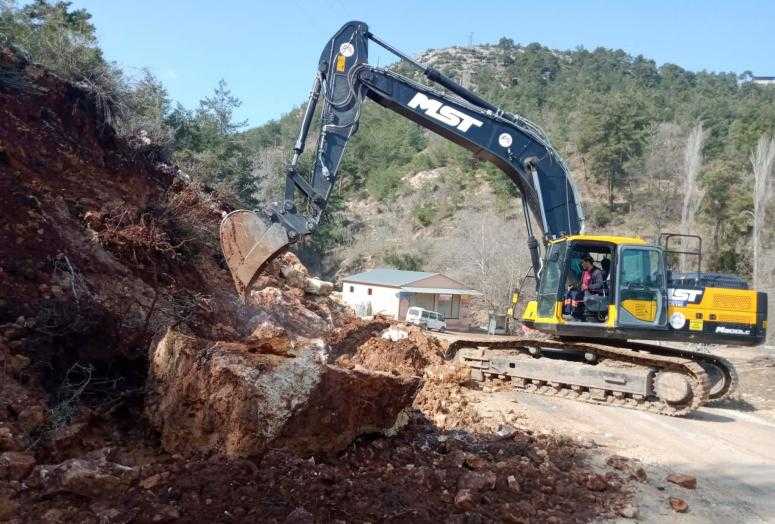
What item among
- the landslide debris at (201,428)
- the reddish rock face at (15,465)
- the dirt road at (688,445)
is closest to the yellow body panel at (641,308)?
the dirt road at (688,445)

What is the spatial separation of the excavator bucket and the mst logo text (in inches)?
118

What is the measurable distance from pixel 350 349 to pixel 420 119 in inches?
146

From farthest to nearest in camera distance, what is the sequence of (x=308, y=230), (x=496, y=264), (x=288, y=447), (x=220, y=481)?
(x=496, y=264) < (x=308, y=230) < (x=288, y=447) < (x=220, y=481)

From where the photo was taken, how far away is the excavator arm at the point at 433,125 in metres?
9.02

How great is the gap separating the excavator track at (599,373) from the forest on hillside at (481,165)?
24.5 ft

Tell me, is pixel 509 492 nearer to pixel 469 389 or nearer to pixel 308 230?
pixel 469 389

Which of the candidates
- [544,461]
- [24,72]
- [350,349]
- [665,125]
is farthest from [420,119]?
[665,125]

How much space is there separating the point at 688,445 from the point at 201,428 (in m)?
5.23

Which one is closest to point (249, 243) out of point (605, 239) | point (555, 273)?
point (555, 273)

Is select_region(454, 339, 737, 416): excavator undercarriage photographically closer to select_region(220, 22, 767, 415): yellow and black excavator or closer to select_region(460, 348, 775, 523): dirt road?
select_region(220, 22, 767, 415): yellow and black excavator

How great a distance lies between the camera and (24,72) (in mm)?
10359

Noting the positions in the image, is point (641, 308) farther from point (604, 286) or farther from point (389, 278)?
point (389, 278)

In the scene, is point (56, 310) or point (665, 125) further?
point (665, 125)

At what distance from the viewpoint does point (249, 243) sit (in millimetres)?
8008
